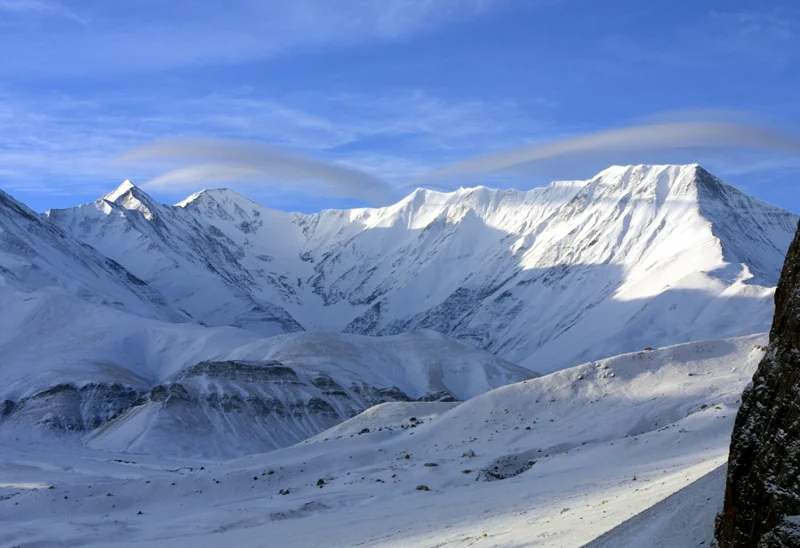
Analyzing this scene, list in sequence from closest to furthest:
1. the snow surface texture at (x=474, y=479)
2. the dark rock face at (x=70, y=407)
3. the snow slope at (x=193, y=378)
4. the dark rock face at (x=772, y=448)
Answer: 1. the dark rock face at (x=772, y=448)
2. the snow surface texture at (x=474, y=479)
3. the snow slope at (x=193, y=378)
4. the dark rock face at (x=70, y=407)

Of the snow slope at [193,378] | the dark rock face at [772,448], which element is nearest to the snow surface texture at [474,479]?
the dark rock face at [772,448]

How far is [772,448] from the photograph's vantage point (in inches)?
431

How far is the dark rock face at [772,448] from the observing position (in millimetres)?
10695

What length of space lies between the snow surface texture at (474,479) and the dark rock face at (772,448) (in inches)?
224

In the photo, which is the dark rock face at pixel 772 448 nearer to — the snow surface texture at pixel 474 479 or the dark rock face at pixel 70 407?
the snow surface texture at pixel 474 479

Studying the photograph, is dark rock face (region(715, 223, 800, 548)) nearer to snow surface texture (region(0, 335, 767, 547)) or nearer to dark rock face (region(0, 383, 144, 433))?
snow surface texture (region(0, 335, 767, 547))

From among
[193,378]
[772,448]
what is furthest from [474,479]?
[193,378]

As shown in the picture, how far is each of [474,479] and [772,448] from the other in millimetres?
29984

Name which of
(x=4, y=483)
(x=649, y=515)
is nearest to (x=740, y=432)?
(x=649, y=515)

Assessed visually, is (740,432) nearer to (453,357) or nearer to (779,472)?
(779,472)

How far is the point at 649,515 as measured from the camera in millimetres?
17500

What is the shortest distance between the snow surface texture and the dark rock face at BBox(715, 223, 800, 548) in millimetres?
5681

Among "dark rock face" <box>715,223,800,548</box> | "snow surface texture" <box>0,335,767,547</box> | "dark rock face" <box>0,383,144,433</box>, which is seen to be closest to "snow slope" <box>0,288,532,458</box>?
"dark rock face" <box>0,383,144,433</box>

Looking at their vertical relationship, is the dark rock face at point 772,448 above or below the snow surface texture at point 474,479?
above
